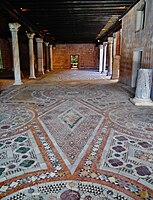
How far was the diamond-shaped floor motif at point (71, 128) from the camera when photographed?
8.96 feet

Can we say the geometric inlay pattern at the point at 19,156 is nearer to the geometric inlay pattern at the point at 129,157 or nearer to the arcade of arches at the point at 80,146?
the arcade of arches at the point at 80,146

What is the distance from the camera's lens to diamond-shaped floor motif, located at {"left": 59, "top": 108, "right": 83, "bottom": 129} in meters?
3.95

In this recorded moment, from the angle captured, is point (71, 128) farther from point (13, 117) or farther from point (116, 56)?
point (116, 56)

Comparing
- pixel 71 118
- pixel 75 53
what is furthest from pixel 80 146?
pixel 75 53

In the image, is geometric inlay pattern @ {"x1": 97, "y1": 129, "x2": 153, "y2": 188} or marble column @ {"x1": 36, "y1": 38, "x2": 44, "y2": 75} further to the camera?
marble column @ {"x1": 36, "y1": 38, "x2": 44, "y2": 75}

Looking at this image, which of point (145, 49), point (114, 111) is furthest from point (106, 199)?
point (145, 49)

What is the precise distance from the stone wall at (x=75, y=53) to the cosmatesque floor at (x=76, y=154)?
2120 cm

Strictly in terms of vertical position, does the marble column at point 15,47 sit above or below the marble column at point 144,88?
above

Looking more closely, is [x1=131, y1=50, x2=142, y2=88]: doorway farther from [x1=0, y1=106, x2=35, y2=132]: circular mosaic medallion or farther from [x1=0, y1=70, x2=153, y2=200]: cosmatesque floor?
[x1=0, y1=106, x2=35, y2=132]: circular mosaic medallion

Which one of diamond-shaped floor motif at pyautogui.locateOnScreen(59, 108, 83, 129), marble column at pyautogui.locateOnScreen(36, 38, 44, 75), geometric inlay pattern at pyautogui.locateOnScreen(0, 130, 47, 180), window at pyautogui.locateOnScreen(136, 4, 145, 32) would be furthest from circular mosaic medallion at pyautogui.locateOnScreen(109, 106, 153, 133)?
marble column at pyautogui.locateOnScreen(36, 38, 44, 75)

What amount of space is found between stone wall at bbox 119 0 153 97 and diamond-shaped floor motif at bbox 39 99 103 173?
3.26 m

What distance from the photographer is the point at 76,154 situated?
106 inches

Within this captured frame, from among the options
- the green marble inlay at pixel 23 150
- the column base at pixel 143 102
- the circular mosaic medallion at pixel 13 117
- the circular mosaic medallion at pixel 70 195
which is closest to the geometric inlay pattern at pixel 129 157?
the circular mosaic medallion at pixel 70 195

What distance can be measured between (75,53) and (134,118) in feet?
72.3
